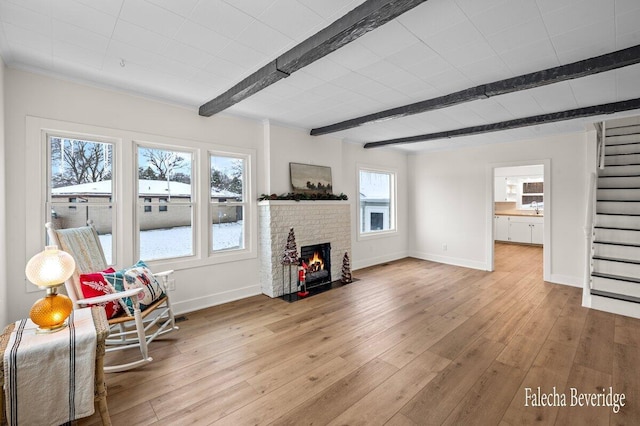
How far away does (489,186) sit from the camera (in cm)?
561

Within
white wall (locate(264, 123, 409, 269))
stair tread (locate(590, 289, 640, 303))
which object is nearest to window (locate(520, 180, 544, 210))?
white wall (locate(264, 123, 409, 269))

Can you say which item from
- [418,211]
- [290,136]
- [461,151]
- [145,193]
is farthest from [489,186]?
[145,193]

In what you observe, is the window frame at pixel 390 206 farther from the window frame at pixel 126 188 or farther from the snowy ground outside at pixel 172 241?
the snowy ground outside at pixel 172 241

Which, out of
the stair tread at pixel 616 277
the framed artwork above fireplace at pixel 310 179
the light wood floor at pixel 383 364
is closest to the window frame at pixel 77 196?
the light wood floor at pixel 383 364

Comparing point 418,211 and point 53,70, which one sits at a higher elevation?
point 53,70

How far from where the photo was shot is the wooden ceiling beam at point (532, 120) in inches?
131

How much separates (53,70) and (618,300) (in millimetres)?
6485

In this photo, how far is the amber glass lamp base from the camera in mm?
1680

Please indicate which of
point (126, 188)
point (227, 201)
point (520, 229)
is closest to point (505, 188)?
point (520, 229)

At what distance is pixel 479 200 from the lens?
5.77 meters

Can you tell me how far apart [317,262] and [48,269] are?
3.46 metres

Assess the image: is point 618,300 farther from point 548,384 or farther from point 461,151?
point 461,151

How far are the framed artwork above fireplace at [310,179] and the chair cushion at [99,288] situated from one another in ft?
8.87

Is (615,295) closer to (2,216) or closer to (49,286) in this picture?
(49,286)
